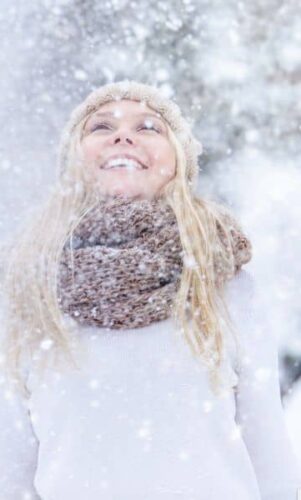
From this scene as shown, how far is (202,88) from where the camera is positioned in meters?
3.17

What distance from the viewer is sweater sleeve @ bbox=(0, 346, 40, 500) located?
1.14 meters

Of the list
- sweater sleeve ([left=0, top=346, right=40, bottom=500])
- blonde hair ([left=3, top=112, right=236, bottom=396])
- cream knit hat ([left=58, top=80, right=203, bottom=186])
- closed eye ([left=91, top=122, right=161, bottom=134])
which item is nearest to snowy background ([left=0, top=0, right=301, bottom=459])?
cream knit hat ([left=58, top=80, right=203, bottom=186])

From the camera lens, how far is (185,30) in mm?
3217

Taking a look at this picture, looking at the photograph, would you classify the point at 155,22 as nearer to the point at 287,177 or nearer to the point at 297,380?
the point at 287,177

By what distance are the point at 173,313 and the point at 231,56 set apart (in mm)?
2315

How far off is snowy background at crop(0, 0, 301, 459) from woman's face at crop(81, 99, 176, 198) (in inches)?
63.4

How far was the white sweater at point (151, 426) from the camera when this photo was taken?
1.05 metres

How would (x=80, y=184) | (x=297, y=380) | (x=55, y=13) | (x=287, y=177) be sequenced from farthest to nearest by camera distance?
(x=55, y=13) → (x=287, y=177) → (x=297, y=380) → (x=80, y=184)

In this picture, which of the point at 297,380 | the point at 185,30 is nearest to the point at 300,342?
the point at 297,380

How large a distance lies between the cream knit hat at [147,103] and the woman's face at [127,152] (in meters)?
0.05

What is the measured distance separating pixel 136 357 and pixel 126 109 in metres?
0.50

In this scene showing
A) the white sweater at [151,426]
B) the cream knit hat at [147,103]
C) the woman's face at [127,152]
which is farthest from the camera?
the cream knit hat at [147,103]

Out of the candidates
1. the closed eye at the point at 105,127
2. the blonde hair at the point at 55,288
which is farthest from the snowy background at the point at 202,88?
the blonde hair at the point at 55,288

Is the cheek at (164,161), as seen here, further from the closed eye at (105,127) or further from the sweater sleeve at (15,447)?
the sweater sleeve at (15,447)
